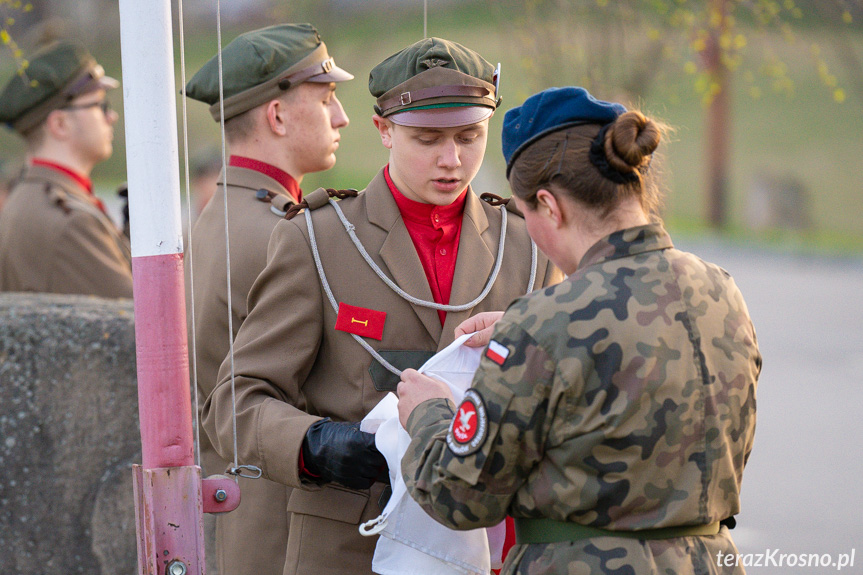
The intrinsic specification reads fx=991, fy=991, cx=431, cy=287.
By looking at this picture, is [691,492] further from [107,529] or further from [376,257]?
[107,529]

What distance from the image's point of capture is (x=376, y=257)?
2.44m

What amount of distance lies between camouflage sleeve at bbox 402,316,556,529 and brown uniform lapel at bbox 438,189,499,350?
23.5 inches

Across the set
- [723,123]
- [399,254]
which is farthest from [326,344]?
[723,123]

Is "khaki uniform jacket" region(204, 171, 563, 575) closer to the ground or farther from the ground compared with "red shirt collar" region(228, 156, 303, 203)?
closer to the ground

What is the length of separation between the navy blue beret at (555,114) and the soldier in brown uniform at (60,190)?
9.63 feet

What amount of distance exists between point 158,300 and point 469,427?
72cm

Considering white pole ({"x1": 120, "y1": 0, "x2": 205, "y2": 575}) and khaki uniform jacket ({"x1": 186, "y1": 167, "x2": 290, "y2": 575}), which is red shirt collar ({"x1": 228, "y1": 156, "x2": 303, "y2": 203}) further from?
white pole ({"x1": 120, "y1": 0, "x2": 205, "y2": 575})

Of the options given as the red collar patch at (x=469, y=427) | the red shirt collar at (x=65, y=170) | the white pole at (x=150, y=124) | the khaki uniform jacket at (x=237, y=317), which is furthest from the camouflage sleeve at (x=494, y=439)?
the red shirt collar at (x=65, y=170)

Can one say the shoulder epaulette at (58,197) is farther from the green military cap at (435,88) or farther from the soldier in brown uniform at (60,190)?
the green military cap at (435,88)

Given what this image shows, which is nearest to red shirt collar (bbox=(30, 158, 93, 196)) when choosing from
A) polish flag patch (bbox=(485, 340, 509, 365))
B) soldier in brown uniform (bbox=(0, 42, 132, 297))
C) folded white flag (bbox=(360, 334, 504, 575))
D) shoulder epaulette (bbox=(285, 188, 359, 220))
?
soldier in brown uniform (bbox=(0, 42, 132, 297))

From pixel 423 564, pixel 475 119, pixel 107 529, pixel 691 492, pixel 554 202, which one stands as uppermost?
pixel 475 119

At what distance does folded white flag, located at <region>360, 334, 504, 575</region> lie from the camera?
2.09m

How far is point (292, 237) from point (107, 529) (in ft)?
6.16

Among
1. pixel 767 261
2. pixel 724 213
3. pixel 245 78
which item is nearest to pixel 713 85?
pixel 245 78
